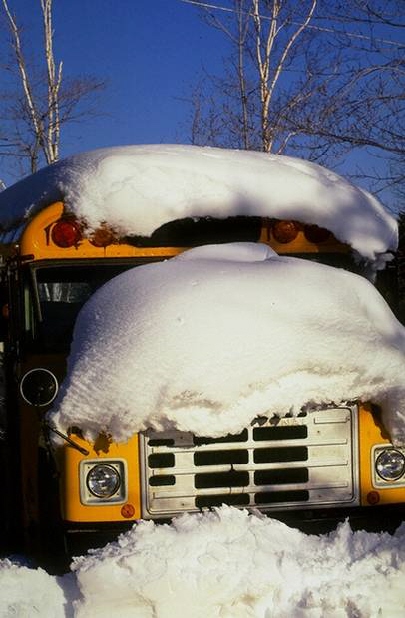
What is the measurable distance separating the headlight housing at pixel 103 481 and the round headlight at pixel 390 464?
1.31 metres

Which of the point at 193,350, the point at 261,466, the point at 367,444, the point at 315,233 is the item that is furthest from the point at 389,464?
the point at 315,233

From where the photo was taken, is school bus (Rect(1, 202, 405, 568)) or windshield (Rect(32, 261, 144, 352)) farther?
windshield (Rect(32, 261, 144, 352))

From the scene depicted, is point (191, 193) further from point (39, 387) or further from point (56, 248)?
point (39, 387)

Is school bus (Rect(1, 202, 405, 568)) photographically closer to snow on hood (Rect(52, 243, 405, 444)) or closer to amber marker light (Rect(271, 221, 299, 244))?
snow on hood (Rect(52, 243, 405, 444))

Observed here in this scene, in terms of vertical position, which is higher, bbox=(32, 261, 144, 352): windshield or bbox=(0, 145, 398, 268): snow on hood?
bbox=(0, 145, 398, 268): snow on hood

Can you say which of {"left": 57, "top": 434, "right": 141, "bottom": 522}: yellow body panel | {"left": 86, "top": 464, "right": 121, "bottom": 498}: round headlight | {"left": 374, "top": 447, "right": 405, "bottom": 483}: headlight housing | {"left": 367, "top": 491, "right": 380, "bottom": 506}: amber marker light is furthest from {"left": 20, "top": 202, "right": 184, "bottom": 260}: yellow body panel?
{"left": 367, "top": 491, "right": 380, "bottom": 506}: amber marker light

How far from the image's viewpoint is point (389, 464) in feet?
13.4

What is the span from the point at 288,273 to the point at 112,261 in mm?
1090

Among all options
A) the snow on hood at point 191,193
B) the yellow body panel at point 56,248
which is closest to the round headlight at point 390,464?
the snow on hood at point 191,193

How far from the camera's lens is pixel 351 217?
491 centimetres

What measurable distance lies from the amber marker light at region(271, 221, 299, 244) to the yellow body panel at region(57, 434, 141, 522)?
1.65 m

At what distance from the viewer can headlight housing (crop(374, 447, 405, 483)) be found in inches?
159

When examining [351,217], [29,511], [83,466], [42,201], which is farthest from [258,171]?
[29,511]

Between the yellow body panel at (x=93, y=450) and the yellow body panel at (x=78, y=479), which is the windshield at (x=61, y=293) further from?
the yellow body panel at (x=78, y=479)
